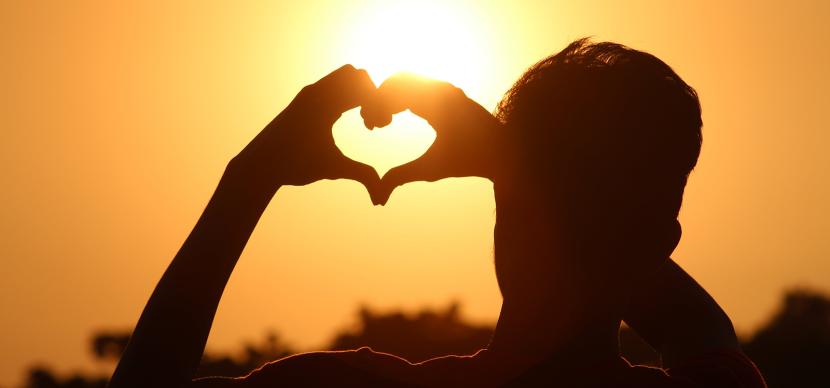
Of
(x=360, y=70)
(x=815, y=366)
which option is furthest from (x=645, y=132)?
(x=815, y=366)

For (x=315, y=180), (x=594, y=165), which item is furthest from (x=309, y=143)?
(x=594, y=165)

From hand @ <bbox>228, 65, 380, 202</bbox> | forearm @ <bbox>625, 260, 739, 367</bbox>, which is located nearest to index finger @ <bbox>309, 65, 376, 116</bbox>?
hand @ <bbox>228, 65, 380, 202</bbox>

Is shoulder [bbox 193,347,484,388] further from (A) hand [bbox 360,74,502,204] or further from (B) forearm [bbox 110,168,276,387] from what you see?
(A) hand [bbox 360,74,502,204]

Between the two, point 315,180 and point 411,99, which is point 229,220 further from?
point 411,99

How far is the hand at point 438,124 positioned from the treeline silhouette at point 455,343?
6746cm

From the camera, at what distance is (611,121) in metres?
3.25

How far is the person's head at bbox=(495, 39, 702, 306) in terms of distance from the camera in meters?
3.15

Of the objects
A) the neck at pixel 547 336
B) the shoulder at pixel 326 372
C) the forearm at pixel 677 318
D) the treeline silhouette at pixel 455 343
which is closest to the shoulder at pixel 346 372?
the shoulder at pixel 326 372

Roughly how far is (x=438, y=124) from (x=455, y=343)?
3180 inches

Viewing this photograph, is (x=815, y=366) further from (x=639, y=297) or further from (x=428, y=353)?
(x=639, y=297)

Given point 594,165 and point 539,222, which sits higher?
point 594,165

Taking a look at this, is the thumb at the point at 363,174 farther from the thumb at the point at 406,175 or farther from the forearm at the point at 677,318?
the forearm at the point at 677,318

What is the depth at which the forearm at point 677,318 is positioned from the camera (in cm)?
352

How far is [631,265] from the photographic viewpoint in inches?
127
